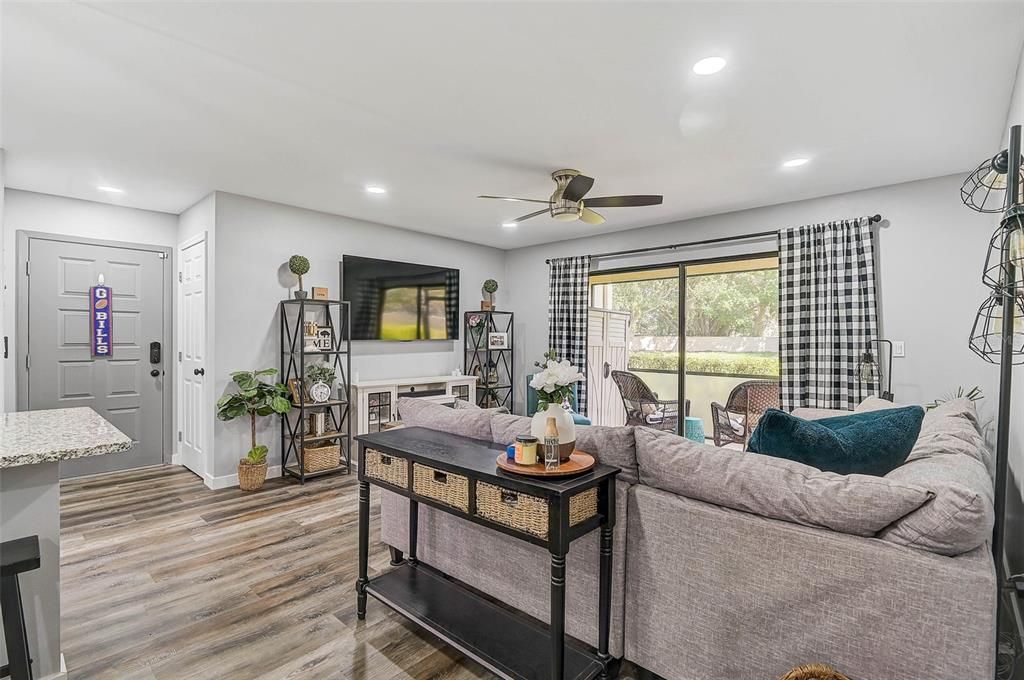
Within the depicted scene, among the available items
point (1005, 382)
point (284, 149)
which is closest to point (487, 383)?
point (284, 149)

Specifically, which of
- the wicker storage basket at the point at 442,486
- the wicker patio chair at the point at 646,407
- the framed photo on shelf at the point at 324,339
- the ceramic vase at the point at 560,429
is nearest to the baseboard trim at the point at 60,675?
the wicker storage basket at the point at 442,486

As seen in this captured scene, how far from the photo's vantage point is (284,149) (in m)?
3.21

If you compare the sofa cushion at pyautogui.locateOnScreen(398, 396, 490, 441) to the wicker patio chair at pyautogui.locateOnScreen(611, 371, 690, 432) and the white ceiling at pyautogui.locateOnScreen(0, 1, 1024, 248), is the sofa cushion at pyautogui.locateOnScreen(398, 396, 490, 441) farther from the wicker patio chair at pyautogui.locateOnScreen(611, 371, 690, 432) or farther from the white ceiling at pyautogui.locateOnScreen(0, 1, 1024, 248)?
the wicker patio chair at pyautogui.locateOnScreen(611, 371, 690, 432)

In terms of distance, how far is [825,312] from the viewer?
4.11 m

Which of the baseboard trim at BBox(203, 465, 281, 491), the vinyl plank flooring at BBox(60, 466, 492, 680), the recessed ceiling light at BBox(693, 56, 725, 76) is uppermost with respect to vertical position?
the recessed ceiling light at BBox(693, 56, 725, 76)

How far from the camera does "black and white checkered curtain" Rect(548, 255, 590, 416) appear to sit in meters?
5.76

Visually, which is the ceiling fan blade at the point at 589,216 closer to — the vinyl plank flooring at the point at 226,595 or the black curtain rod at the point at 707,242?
the black curtain rod at the point at 707,242

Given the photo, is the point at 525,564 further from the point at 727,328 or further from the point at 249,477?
the point at 727,328

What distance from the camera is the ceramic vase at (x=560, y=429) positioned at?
1830 millimetres

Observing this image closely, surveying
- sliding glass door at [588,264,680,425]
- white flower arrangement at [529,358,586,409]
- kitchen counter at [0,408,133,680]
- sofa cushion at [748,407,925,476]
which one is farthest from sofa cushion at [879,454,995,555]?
sliding glass door at [588,264,680,425]

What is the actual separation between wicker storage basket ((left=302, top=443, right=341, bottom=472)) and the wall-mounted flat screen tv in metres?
1.13

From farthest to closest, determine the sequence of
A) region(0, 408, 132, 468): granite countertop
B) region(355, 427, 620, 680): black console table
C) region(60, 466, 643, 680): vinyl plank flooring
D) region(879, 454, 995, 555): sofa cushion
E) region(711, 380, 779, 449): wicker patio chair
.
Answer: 1. region(711, 380, 779, 449): wicker patio chair
2. region(60, 466, 643, 680): vinyl plank flooring
3. region(355, 427, 620, 680): black console table
4. region(0, 408, 132, 468): granite countertop
5. region(879, 454, 995, 555): sofa cushion

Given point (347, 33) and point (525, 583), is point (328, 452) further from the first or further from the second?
A: point (347, 33)

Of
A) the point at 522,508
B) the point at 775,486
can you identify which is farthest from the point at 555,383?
the point at 775,486
